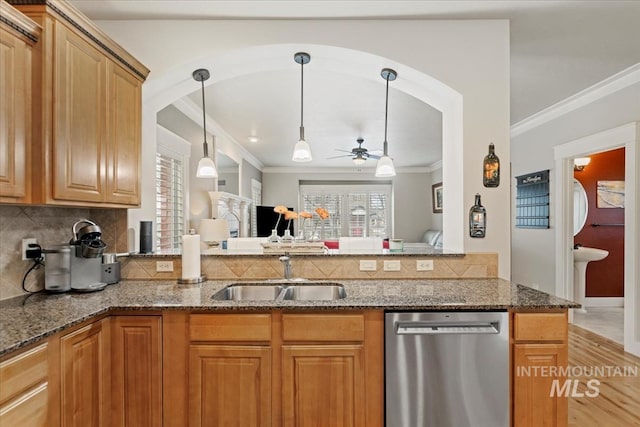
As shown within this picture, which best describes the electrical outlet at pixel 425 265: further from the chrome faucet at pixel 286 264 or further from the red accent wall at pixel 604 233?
the red accent wall at pixel 604 233

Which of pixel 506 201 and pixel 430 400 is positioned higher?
pixel 506 201

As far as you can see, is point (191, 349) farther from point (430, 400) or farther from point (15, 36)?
point (15, 36)

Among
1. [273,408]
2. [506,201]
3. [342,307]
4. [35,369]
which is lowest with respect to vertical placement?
[273,408]

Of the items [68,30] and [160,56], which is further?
[160,56]

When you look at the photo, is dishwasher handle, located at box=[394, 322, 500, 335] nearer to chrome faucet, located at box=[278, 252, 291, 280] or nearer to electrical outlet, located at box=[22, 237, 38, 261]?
chrome faucet, located at box=[278, 252, 291, 280]

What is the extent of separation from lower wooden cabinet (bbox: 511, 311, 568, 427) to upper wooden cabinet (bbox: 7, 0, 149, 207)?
2.25 m

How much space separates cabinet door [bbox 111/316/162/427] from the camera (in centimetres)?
163

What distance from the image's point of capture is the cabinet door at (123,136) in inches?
75.4

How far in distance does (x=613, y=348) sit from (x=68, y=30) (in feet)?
15.9

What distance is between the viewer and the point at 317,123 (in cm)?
457

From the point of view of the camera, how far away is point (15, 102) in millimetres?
1450

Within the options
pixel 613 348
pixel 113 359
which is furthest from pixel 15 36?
pixel 613 348

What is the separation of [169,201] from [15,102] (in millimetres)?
1975

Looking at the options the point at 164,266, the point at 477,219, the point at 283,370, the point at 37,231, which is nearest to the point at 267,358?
the point at 283,370
